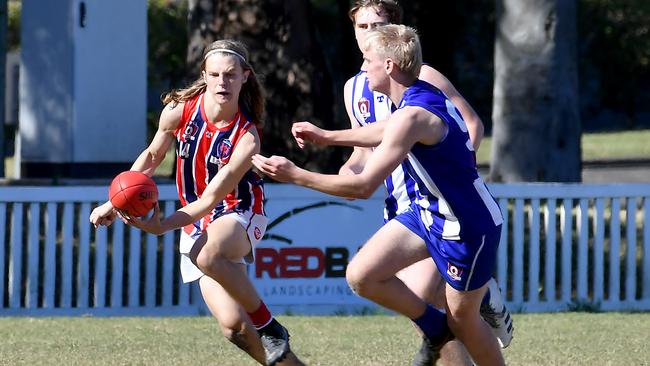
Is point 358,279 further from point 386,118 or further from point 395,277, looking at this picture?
point 386,118

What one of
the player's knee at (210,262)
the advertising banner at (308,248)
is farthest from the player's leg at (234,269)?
the advertising banner at (308,248)

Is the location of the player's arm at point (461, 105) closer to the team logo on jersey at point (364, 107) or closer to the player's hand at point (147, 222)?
the team logo on jersey at point (364, 107)

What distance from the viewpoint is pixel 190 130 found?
21.9 ft

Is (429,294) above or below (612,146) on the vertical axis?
below

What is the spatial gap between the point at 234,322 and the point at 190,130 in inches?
38.0

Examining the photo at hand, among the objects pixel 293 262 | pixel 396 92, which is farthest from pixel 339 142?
pixel 293 262

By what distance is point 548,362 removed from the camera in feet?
25.8

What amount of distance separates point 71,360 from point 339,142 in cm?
272

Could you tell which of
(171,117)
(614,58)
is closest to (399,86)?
(171,117)

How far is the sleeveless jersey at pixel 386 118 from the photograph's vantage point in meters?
6.44

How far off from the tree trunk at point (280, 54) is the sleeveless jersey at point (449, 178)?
8045mm

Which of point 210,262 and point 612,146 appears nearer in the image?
point 210,262

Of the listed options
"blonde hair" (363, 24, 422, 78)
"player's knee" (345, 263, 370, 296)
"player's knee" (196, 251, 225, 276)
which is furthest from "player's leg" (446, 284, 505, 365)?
"player's knee" (196, 251, 225, 276)

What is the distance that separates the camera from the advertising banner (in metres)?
11.0
